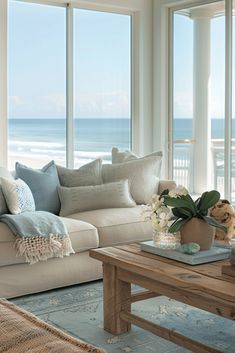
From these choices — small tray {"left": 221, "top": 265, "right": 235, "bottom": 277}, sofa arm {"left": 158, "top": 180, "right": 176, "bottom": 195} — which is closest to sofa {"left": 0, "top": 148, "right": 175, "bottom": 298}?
sofa arm {"left": 158, "top": 180, "right": 176, "bottom": 195}

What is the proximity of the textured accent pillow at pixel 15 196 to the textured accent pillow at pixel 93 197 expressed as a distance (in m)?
0.44

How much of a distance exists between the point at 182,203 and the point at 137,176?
201 centimetres

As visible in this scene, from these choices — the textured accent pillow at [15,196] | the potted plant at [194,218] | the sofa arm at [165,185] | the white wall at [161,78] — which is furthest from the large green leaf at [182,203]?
the white wall at [161,78]

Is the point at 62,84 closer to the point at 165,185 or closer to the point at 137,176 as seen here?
the point at 137,176

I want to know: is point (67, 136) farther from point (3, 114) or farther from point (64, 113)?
point (3, 114)

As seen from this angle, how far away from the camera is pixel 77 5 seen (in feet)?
18.6

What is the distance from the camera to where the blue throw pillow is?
4.43m

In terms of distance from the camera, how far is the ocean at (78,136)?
17.9 feet

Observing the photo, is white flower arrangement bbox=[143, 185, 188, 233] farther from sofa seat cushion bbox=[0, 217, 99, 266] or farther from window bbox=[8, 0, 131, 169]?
window bbox=[8, 0, 131, 169]

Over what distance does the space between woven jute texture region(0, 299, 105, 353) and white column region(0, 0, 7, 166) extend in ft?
12.2

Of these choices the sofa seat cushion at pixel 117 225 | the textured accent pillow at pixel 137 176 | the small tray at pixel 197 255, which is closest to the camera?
the small tray at pixel 197 255

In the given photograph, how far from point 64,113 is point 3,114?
0.80 meters

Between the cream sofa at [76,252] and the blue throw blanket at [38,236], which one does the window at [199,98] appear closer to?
the cream sofa at [76,252]

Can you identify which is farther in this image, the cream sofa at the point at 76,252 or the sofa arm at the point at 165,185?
the sofa arm at the point at 165,185
